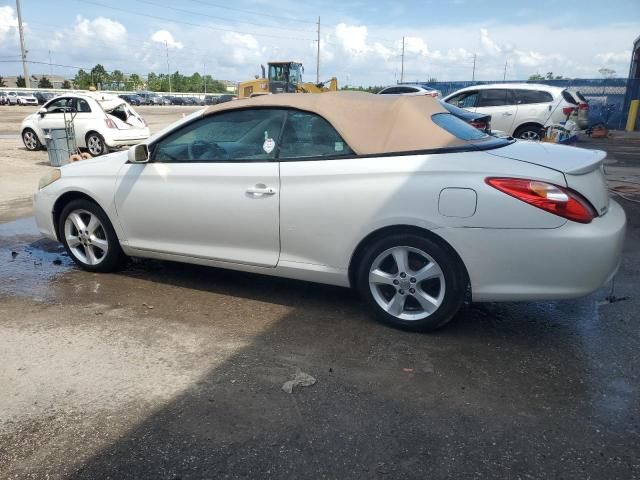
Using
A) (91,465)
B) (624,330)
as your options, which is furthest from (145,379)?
(624,330)

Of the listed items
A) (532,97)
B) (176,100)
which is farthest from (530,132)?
(176,100)

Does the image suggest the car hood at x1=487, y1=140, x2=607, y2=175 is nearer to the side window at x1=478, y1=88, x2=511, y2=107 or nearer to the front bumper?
the front bumper

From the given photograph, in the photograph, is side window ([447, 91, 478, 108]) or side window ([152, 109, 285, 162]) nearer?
side window ([152, 109, 285, 162])

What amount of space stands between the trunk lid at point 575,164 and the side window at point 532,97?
11.1m

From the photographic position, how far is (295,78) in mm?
26312

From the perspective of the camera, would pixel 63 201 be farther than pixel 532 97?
No

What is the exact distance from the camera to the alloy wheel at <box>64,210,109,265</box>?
4.68m

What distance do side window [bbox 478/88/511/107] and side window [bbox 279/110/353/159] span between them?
11.8 metres

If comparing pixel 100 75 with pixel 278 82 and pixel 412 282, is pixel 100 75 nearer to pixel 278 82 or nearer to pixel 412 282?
pixel 278 82

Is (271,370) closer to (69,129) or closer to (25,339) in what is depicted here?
(25,339)

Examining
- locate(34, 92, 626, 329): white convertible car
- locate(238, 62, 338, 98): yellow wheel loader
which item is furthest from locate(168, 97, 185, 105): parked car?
locate(34, 92, 626, 329): white convertible car

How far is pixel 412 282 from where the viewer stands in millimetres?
3453

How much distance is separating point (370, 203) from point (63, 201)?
305cm

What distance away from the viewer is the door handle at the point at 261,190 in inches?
149
